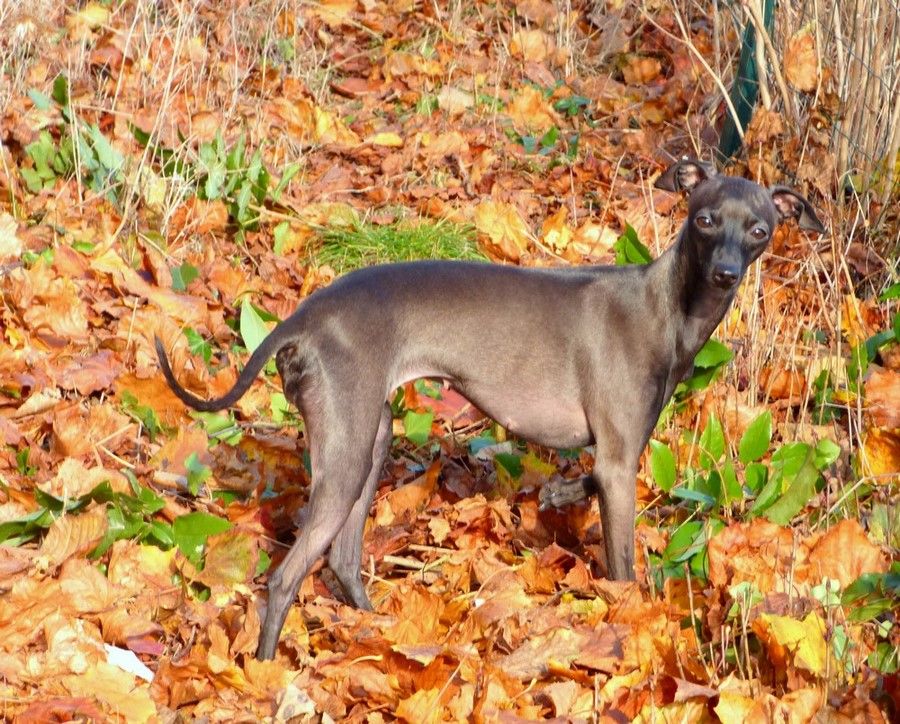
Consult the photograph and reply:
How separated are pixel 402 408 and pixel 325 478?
146 centimetres

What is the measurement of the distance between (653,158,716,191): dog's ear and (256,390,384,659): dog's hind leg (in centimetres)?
147

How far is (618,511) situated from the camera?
422cm

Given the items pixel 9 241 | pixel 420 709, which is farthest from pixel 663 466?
pixel 9 241

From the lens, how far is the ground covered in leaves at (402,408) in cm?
362

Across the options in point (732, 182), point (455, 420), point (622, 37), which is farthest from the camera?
point (622, 37)

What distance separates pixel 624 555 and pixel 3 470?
224 centimetres

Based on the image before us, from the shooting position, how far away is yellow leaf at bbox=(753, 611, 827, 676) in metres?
3.42

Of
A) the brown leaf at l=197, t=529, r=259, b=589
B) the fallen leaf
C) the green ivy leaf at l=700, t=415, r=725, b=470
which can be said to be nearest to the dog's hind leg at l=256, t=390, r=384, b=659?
the brown leaf at l=197, t=529, r=259, b=589

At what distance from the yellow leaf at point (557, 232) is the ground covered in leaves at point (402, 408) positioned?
0.07 ft

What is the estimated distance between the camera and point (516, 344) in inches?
170

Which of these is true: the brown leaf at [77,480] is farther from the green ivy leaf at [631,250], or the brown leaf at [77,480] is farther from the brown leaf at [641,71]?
the brown leaf at [641,71]

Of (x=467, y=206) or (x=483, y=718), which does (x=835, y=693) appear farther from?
(x=467, y=206)

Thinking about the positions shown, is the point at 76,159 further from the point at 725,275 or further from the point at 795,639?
the point at 795,639

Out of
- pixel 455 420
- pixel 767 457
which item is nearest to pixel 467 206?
pixel 455 420
